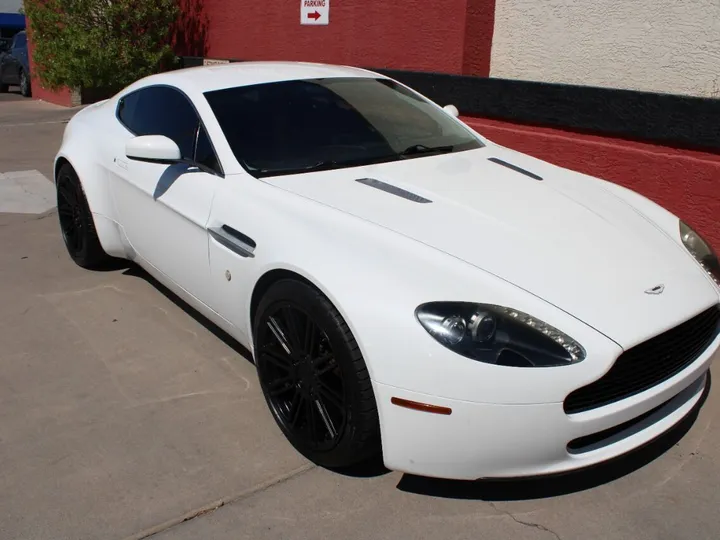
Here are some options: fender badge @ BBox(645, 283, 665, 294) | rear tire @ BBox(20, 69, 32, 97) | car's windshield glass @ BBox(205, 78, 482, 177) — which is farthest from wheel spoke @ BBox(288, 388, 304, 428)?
rear tire @ BBox(20, 69, 32, 97)

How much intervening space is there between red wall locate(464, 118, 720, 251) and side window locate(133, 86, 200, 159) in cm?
299

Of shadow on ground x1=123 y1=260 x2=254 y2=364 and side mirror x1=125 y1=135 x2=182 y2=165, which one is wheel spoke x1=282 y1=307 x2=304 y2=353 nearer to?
shadow on ground x1=123 y1=260 x2=254 y2=364

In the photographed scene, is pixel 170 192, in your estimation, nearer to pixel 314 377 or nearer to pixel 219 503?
pixel 314 377

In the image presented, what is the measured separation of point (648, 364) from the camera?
2627 mm

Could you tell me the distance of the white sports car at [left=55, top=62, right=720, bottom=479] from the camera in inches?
96.7

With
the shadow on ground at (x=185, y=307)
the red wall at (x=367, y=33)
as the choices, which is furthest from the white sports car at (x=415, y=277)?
the red wall at (x=367, y=33)

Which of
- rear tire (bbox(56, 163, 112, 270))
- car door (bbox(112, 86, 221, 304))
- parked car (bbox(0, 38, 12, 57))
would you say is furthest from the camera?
parked car (bbox(0, 38, 12, 57))

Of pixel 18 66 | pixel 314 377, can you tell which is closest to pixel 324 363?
pixel 314 377

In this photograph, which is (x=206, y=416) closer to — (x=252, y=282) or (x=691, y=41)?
(x=252, y=282)

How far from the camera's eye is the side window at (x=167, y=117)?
3.86 metres

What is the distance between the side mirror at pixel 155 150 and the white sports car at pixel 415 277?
0.01 m

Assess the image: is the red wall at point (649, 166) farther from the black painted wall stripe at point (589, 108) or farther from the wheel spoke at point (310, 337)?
the wheel spoke at point (310, 337)

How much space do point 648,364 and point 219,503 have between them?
165 cm

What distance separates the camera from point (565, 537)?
2594mm
